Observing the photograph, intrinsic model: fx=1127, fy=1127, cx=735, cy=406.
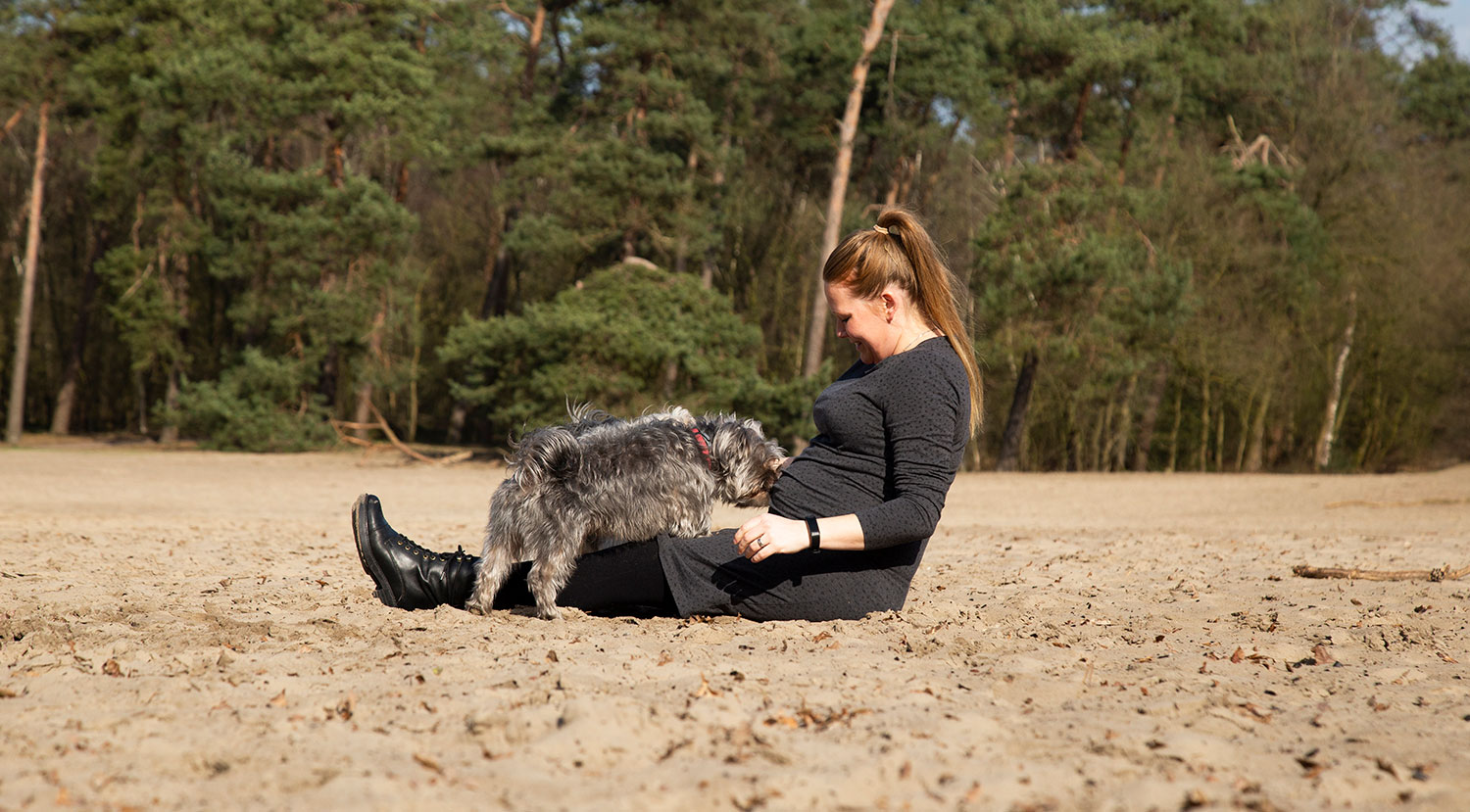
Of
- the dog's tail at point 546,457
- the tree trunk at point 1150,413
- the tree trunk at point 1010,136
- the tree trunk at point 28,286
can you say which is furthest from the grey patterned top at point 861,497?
the tree trunk at point 28,286

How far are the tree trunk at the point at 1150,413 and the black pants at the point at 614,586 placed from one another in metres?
22.8

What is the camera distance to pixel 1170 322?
2125 centimetres

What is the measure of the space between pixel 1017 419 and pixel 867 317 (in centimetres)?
1996

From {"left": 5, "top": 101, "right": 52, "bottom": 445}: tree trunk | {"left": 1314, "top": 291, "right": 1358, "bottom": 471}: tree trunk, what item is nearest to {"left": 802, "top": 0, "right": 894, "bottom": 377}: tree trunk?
{"left": 1314, "top": 291, "right": 1358, "bottom": 471}: tree trunk

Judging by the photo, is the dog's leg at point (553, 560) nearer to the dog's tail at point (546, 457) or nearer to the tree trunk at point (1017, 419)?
the dog's tail at point (546, 457)

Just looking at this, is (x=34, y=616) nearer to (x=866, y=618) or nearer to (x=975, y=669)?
(x=866, y=618)

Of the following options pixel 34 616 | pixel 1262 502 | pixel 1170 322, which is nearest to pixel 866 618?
pixel 34 616

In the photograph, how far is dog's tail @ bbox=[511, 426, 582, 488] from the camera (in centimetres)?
400

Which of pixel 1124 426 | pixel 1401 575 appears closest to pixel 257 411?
pixel 1124 426

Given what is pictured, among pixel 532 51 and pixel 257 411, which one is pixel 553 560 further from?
pixel 532 51

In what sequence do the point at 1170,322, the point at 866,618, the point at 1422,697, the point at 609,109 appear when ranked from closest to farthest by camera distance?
the point at 1422,697 → the point at 866,618 → the point at 1170,322 → the point at 609,109

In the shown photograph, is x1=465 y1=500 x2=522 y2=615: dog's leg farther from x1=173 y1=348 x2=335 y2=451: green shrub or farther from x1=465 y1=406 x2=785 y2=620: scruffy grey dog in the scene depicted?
x1=173 y1=348 x2=335 y2=451: green shrub

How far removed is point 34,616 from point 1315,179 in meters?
26.6

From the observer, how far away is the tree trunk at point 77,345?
94.6 ft
